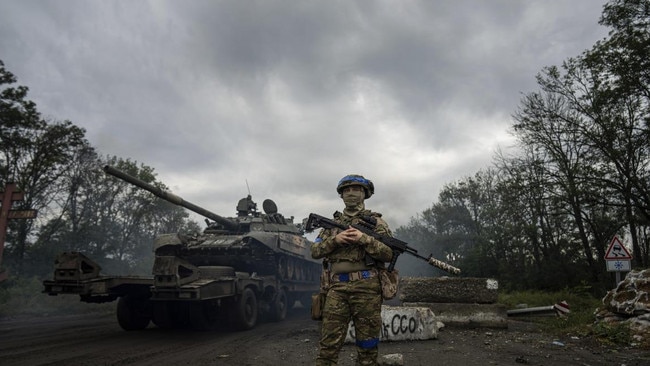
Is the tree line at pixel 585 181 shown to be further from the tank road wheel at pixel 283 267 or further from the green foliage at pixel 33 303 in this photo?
the green foliage at pixel 33 303

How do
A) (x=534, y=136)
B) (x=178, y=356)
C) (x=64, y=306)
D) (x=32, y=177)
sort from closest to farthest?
1. (x=178, y=356)
2. (x=64, y=306)
3. (x=534, y=136)
4. (x=32, y=177)

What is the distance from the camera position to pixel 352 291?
A: 3443 millimetres

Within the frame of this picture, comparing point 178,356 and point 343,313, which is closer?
point 343,313

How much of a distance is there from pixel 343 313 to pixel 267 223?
8765 mm

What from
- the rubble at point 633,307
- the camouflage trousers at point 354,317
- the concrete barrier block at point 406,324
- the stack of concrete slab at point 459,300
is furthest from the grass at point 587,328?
the camouflage trousers at point 354,317

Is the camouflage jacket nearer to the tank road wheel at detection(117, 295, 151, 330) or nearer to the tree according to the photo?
the tank road wheel at detection(117, 295, 151, 330)

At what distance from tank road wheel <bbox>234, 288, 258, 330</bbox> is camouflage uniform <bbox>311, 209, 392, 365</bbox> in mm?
5949

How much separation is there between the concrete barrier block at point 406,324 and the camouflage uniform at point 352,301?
3.28 metres

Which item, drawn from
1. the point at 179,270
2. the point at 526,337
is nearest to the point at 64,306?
the point at 179,270

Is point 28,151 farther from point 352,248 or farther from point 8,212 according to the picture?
point 352,248

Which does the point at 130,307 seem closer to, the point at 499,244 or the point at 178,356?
the point at 178,356

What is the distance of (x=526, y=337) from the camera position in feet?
24.3

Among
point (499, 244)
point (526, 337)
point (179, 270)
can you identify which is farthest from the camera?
point (499, 244)

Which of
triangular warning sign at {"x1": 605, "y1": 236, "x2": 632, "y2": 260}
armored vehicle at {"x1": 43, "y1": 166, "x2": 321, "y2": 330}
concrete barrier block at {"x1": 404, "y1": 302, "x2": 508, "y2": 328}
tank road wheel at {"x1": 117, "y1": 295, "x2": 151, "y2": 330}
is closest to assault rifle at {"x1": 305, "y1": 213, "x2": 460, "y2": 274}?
armored vehicle at {"x1": 43, "y1": 166, "x2": 321, "y2": 330}
